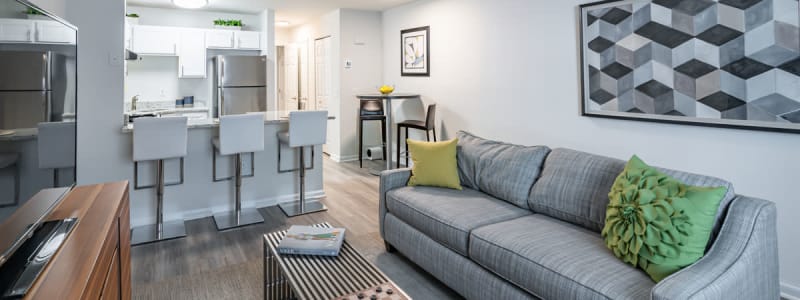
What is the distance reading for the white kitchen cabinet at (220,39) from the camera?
6242 millimetres

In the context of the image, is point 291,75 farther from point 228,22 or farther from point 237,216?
point 237,216

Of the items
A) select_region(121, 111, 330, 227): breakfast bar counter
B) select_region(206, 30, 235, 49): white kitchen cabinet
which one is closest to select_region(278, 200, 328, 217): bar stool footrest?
select_region(121, 111, 330, 227): breakfast bar counter

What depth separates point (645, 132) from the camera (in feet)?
10.4

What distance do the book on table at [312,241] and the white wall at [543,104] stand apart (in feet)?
7.68

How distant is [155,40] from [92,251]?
5.46m

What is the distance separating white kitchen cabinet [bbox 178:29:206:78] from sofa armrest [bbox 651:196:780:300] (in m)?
6.31

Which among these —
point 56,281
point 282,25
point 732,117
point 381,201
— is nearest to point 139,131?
point 381,201


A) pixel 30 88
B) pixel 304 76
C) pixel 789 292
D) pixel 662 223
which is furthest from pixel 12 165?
pixel 304 76

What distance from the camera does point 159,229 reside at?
3.47m

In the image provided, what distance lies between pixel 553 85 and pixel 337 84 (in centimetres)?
358

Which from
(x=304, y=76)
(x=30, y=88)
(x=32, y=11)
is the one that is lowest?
(x=30, y=88)

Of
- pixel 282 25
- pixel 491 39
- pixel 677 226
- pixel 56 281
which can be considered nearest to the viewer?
pixel 56 281

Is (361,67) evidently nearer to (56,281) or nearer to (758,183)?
(758,183)

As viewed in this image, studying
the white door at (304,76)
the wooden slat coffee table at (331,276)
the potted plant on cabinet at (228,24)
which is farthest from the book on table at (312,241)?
the white door at (304,76)
